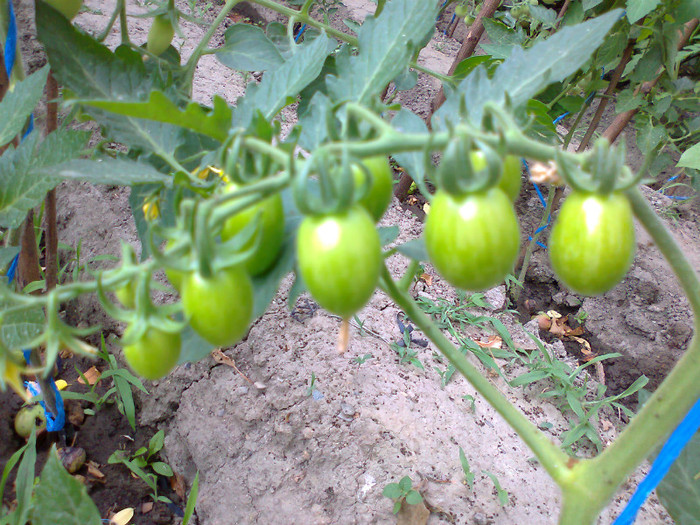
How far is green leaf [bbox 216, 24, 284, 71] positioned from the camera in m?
1.02

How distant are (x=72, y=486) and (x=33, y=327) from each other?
0.31 metres

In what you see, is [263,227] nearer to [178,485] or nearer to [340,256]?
[340,256]

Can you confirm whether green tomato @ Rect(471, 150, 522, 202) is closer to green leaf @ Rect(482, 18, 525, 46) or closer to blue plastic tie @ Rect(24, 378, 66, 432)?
blue plastic tie @ Rect(24, 378, 66, 432)

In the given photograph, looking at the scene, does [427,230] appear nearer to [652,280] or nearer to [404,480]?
[404,480]

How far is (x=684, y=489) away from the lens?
857 millimetres

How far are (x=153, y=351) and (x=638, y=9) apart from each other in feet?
5.51

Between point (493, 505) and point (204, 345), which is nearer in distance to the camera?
point (204, 345)

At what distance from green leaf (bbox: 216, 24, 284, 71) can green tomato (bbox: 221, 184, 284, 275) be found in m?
0.61

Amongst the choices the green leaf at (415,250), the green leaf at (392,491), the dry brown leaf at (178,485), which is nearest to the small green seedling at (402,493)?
the green leaf at (392,491)

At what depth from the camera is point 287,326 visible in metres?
1.72

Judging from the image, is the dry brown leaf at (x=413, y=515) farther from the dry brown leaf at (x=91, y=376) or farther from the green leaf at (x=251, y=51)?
the green leaf at (x=251, y=51)

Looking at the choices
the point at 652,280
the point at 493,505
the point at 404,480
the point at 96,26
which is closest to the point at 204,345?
the point at 404,480

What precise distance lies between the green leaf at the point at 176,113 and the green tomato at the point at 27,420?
1.12m

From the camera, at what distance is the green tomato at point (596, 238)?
45cm
